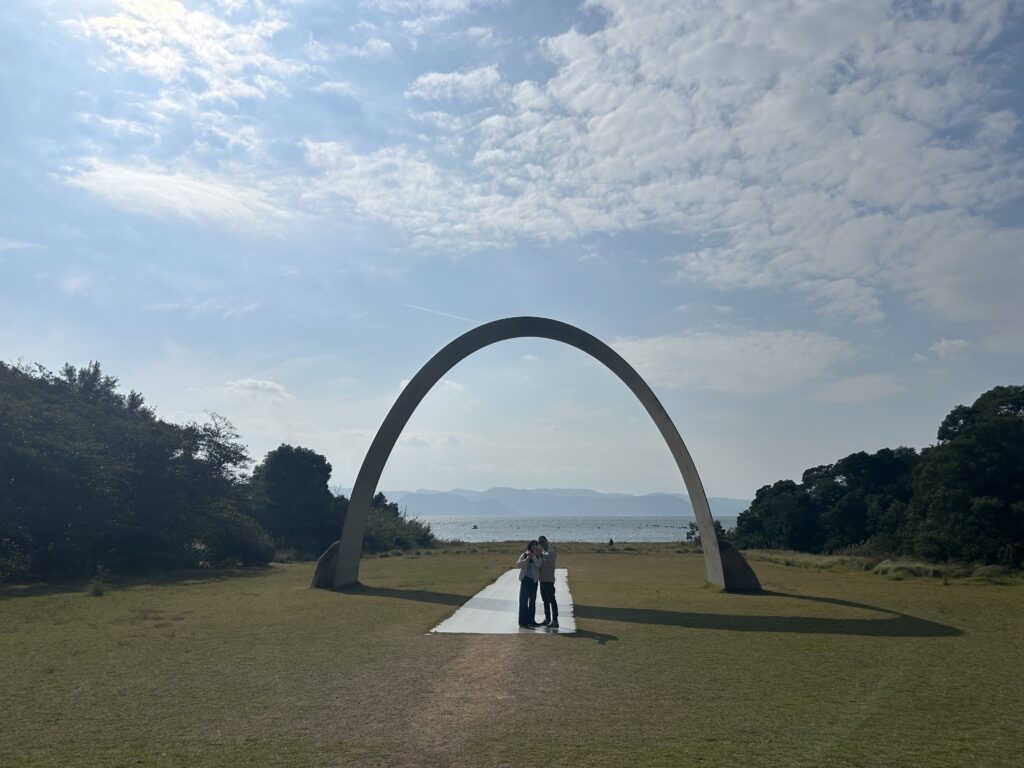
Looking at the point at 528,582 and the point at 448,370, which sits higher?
the point at 448,370

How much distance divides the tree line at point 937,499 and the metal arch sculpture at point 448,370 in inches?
419

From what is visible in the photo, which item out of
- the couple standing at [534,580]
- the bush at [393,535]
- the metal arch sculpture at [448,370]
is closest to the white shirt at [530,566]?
the couple standing at [534,580]

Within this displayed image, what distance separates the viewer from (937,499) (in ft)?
80.9

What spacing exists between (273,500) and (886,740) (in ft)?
122

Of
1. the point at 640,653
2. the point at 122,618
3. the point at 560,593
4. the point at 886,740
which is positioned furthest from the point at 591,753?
the point at 560,593

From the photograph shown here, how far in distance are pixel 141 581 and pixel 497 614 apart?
1204 cm

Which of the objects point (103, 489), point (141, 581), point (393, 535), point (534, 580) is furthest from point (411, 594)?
point (393, 535)

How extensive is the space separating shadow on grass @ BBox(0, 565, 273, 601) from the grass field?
271cm

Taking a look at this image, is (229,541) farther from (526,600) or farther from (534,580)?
(534,580)

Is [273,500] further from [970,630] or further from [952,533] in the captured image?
[970,630]

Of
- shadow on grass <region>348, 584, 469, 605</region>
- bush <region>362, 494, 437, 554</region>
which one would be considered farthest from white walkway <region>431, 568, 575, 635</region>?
bush <region>362, 494, 437, 554</region>

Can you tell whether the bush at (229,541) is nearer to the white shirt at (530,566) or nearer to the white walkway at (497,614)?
the white walkway at (497,614)

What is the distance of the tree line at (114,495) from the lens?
20.5m

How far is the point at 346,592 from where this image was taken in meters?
16.8
